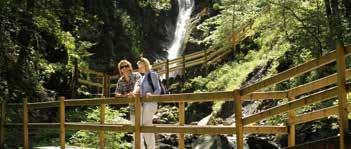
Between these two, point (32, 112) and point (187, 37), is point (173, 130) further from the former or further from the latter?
point (187, 37)

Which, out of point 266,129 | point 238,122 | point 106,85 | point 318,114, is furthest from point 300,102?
point 106,85

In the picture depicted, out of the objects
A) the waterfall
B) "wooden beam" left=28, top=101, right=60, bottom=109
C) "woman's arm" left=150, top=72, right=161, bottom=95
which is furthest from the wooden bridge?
the waterfall

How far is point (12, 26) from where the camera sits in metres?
15.6

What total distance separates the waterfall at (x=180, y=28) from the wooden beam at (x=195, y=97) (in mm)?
31163

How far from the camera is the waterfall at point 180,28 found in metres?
40.8

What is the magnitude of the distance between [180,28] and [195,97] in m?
34.6

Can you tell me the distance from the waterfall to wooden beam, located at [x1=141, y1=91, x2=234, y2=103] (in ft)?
102

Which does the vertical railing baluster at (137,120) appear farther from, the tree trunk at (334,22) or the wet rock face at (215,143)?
the tree trunk at (334,22)

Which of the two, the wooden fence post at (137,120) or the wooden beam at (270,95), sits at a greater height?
the wooden beam at (270,95)

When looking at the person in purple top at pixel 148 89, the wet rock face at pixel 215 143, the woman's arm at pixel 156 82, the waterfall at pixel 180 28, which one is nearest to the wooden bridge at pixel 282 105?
the person in purple top at pixel 148 89

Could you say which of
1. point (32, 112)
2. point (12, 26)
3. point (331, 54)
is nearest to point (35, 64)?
point (12, 26)

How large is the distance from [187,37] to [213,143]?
28.9 meters

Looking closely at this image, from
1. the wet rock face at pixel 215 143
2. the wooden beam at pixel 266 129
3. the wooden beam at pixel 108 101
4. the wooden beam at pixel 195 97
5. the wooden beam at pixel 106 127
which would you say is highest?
the wooden beam at pixel 108 101

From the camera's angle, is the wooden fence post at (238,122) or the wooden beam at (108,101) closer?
the wooden fence post at (238,122)
